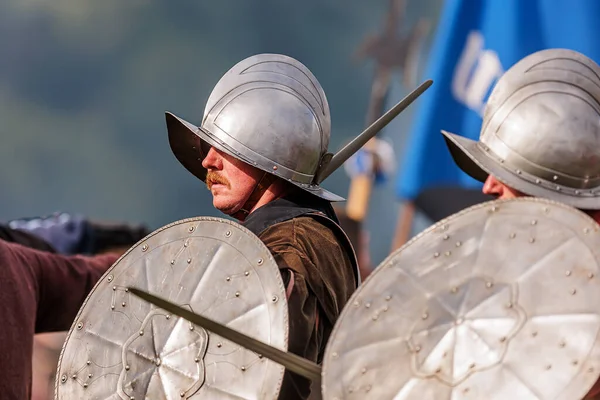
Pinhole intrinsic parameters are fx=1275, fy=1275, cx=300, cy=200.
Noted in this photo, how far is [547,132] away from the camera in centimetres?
372

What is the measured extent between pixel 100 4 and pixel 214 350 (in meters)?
10.2

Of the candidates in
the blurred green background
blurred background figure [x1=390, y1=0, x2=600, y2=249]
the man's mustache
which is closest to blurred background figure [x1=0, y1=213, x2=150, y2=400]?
blurred background figure [x1=390, y1=0, x2=600, y2=249]

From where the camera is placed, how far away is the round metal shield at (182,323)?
11.6ft

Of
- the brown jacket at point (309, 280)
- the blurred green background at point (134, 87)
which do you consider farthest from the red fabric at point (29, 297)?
the blurred green background at point (134, 87)

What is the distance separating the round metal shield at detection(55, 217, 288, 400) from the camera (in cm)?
352

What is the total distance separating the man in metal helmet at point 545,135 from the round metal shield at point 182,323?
75cm

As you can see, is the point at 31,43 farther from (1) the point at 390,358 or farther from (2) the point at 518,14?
(1) the point at 390,358

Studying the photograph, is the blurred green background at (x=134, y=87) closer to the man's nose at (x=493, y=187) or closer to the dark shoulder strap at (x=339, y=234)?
the dark shoulder strap at (x=339, y=234)

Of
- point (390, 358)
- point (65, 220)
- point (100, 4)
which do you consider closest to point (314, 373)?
point (390, 358)

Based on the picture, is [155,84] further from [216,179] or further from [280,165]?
[280,165]

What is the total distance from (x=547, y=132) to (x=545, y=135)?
0.01 metres

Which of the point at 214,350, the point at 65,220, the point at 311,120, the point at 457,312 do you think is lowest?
the point at 65,220

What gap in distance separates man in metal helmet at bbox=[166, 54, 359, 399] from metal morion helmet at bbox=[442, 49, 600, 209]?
0.49 meters

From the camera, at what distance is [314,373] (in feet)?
11.1
